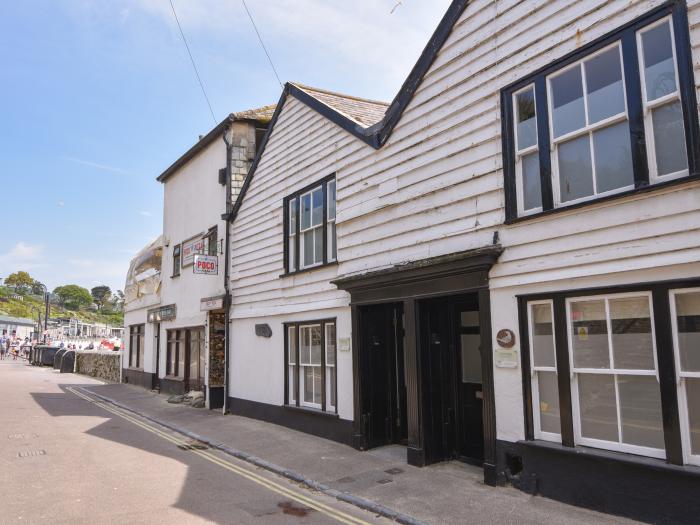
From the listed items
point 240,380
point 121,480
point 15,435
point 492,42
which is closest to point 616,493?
point 492,42

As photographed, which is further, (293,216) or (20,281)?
(20,281)

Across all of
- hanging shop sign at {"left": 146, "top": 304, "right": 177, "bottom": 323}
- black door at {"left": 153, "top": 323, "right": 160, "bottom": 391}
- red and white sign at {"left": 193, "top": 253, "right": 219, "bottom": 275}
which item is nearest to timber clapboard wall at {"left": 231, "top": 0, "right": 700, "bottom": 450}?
red and white sign at {"left": 193, "top": 253, "right": 219, "bottom": 275}

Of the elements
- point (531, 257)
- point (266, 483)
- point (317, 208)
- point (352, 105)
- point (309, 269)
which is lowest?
point (266, 483)

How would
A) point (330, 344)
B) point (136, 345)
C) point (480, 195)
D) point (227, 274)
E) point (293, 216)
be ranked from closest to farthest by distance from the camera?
point (480, 195) < point (330, 344) < point (293, 216) < point (227, 274) < point (136, 345)

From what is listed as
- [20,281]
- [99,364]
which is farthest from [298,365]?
[20,281]

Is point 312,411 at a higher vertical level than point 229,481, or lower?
higher

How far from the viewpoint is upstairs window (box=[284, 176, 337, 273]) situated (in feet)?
35.5

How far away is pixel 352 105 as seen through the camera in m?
12.2

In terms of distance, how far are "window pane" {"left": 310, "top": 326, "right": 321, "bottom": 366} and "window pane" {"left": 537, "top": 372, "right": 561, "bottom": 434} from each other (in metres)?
5.30

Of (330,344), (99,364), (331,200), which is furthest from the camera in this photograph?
(99,364)

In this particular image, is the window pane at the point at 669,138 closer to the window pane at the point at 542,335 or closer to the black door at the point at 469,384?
the window pane at the point at 542,335

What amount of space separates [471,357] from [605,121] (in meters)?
3.95

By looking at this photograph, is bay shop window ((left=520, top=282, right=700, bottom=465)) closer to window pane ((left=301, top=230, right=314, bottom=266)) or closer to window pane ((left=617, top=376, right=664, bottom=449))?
window pane ((left=617, top=376, right=664, bottom=449))

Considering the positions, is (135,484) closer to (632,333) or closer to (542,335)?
(542,335)
